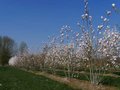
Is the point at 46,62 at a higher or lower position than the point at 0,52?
lower

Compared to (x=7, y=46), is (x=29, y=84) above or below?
below

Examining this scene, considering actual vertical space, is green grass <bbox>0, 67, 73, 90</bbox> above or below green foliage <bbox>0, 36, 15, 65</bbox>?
below

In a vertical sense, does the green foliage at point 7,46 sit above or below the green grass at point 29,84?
above

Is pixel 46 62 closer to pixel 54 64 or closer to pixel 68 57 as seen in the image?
pixel 54 64

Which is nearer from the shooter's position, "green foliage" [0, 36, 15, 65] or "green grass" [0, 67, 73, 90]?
"green grass" [0, 67, 73, 90]

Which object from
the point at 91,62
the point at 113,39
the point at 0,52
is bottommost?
the point at 91,62

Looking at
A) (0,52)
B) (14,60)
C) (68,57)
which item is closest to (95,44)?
(68,57)

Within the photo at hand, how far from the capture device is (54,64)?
42000 mm

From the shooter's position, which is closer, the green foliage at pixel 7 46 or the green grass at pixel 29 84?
the green grass at pixel 29 84

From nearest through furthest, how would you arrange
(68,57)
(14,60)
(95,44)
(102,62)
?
1. (95,44)
2. (102,62)
3. (68,57)
4. (14,60)

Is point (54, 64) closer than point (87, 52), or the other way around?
point (87, 52)

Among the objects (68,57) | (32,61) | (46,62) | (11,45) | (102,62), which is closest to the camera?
(102,62)

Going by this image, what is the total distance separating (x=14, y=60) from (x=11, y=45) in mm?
22085

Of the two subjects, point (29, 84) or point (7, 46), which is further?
point (7, 46)
